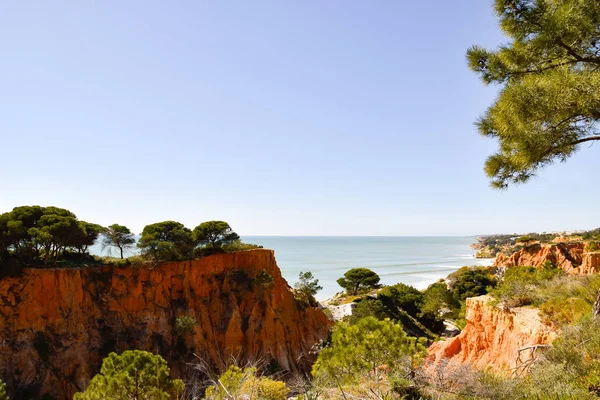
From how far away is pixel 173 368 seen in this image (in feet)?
60.2

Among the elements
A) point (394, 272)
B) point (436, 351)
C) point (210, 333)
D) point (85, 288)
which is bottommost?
point (394, 272)

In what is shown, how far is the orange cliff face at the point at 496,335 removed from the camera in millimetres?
7308

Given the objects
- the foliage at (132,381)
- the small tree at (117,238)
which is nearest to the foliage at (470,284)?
the small tree at (117,238)

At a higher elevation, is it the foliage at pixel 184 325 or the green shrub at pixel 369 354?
the green shrub at pixel 369 354

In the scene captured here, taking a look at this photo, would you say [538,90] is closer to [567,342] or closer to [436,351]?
[567,342]

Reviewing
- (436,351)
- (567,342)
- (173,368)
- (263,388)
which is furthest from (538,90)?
(173,368)

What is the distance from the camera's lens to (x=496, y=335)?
357 inches

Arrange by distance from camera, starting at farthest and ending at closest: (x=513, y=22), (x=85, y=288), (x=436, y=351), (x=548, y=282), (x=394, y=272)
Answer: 1. (x=394, y=272)
2. (x=85, y=288)
3. (x=436, y=351)
4. (x=548, y=282)
5. (x=513, y=22)

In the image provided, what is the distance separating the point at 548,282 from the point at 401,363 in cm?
585

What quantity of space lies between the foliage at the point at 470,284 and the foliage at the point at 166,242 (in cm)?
2941

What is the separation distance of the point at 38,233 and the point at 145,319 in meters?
6.95

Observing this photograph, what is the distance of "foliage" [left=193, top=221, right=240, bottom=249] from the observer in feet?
74.1

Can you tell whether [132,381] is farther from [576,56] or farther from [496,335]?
[576,56]

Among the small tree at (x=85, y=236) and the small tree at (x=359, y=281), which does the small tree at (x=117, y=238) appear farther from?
the small tree at (x=359, y=281)
